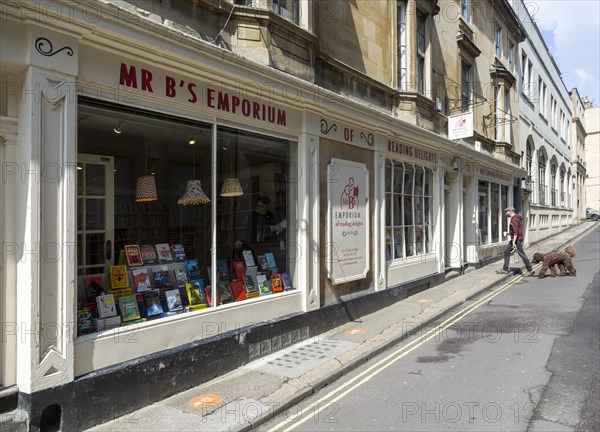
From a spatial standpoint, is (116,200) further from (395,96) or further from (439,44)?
(439,44)

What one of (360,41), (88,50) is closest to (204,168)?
(88,50)

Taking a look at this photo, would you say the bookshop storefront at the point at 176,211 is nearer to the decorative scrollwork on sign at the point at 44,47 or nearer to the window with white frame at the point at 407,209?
the decorative scrollwork on sign at the point at 44,47

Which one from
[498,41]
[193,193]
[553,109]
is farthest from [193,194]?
[553,109]

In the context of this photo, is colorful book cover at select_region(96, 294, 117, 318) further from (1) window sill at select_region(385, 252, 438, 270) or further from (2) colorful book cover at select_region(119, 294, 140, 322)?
(1) window sill at select_region(385, 252, 438, 270)

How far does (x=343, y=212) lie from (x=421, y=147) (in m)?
3.96

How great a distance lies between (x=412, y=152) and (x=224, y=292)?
610 cm

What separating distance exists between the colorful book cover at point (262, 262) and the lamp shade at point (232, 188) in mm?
1047

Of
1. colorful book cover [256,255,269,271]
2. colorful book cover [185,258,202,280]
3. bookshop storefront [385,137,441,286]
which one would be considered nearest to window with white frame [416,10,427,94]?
bookshop storefront [385,137,441,286]

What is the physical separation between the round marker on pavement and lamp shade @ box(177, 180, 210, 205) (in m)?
2.42

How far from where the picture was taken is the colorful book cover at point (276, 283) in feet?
22.1

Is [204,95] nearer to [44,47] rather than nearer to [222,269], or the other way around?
[44,47]

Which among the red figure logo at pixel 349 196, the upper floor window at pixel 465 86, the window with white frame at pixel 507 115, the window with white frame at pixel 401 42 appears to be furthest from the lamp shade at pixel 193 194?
the window with white frame at pixel 507 115

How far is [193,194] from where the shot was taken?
595 cm

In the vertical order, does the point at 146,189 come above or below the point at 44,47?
below
